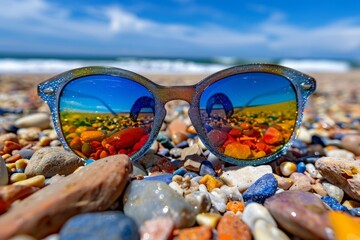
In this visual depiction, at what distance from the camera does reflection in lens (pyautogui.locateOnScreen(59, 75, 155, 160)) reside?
6.32ft

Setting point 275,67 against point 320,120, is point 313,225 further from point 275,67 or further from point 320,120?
point 320,120

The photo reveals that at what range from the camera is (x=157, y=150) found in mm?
Result: 2225

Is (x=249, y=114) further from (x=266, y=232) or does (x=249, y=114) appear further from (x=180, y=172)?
(x=266, y=232)

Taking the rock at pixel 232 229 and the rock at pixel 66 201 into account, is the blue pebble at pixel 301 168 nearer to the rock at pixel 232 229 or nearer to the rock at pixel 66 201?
the rock at pixel 232 229

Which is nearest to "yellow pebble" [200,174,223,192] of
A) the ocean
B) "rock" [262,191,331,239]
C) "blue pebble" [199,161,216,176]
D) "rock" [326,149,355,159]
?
"blue pebble" [199,161,216,176]

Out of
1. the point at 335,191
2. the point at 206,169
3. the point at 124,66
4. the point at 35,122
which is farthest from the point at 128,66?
the point at 335,191

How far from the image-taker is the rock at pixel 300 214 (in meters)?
1.06

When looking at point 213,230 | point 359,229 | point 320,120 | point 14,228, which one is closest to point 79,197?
point 14,228

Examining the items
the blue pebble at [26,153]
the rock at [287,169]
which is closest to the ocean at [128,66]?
the blue pebble at [26,153]

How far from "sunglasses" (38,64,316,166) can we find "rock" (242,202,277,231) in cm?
71

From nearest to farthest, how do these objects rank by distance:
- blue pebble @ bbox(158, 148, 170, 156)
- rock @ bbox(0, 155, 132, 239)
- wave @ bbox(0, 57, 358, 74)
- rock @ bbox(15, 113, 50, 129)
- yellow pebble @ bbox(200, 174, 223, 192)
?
rock @ bbox(0, 155, 132, 239), yellow pebble @ bbox(200, 174, 223, 192), blue pebble @ bbox(158, 148, 170, 156), rock @ bbox(15, 113, 50, 129), wave @ bbox(0, 57, 358, 74)

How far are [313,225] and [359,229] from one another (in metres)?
0.16

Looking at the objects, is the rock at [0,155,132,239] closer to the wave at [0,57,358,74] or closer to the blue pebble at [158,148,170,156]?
the blue pebble at [158,148,170,156]

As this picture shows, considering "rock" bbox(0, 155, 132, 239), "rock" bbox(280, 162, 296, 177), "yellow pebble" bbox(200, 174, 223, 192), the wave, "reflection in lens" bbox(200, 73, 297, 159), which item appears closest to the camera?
"rock" bbox(0, 155, 132, 239)
